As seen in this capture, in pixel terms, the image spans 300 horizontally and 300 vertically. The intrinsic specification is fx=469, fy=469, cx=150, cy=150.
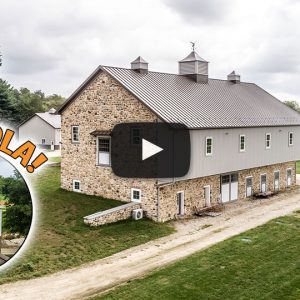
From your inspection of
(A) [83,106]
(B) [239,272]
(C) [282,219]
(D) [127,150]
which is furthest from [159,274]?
(A) [83,106]

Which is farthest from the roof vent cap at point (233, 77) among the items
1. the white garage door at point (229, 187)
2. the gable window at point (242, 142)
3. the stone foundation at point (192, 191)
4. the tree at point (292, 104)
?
the tree at point (292, 104)

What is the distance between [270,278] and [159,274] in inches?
169

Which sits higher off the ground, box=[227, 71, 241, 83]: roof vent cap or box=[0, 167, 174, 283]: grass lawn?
box=[227, 71, 241, 83]: roof vent cap

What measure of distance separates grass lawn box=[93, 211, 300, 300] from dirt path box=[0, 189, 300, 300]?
0.81m

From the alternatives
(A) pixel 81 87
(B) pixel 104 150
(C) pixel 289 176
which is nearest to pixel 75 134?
(B) pixel 104 150

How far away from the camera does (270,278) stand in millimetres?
18094

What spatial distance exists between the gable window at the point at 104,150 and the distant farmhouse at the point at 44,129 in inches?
1595

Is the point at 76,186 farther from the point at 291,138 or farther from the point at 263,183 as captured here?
the point at 291,138

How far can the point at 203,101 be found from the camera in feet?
108

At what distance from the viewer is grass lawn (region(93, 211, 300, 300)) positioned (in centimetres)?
1642

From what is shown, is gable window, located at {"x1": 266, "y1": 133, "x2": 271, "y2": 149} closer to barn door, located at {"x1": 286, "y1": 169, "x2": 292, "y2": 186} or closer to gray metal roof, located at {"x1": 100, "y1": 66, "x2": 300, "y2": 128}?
gray metal roof, located at {"x1": 100, "y1": 66, "x2": 300, "y2": 128}

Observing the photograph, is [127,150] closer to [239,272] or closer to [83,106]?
[83,106]

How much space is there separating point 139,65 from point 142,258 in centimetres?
1538
